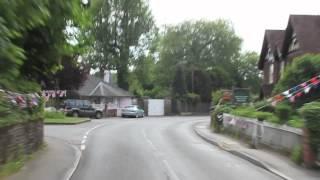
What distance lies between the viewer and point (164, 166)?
17.2 meters

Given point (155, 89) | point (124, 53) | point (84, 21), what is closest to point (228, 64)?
point (155, 89)

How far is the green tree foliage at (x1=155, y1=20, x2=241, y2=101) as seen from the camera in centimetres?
9531

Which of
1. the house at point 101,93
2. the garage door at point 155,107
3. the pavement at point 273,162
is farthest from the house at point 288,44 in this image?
the garage door at point 155,107

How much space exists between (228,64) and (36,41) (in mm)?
84638

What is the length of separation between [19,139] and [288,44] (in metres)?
31.8

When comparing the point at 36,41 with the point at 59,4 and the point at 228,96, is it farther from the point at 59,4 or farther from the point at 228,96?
the point at 228,96

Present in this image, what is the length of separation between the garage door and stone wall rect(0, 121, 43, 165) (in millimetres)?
55900

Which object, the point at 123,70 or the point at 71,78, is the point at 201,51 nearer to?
the point at 123,70

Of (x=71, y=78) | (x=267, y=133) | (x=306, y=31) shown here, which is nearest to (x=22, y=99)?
(x=267, y=133)

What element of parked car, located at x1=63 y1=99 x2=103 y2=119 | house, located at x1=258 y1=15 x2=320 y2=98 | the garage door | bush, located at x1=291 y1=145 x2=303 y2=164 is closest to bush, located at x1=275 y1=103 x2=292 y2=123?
bush, located at x1=291 y1=145 x2=303 y2=164

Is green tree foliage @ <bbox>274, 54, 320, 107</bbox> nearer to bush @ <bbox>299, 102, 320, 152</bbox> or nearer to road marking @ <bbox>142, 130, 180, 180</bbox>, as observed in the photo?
road marking @ <bbox>142, 130, 180, 180</bbox>

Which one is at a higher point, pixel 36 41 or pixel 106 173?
pixel 36 41

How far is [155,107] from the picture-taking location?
7856 cm

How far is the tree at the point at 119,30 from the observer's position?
253ft
